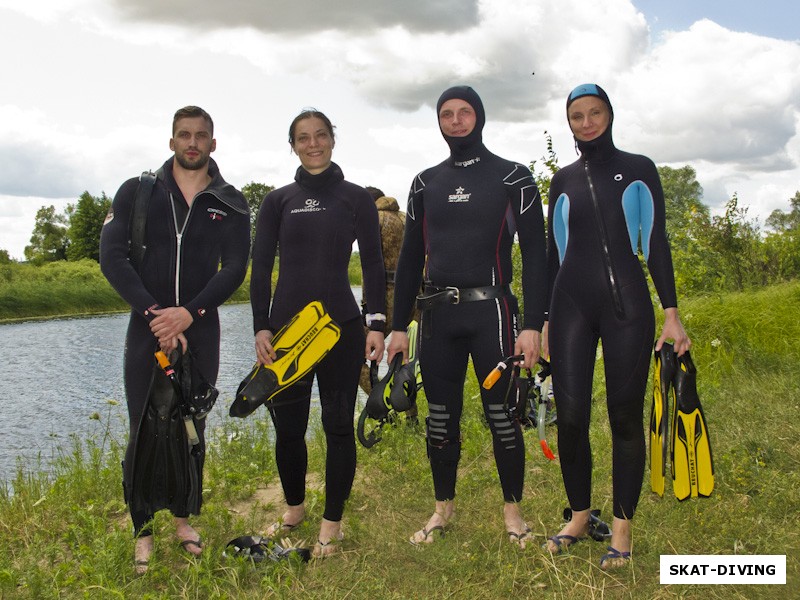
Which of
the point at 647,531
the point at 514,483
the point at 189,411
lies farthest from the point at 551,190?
the point at 189,411

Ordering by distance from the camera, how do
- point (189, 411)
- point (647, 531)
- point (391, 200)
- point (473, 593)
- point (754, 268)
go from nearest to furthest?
point (473, 593)
point (189, 411)
point (647, 531)
point (391, 200)
point (754, 268)

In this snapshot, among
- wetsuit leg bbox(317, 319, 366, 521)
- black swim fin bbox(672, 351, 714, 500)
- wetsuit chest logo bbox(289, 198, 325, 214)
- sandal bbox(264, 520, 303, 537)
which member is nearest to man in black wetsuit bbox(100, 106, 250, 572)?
wetsuit chest logo bbox(289, 198, 325, 214)

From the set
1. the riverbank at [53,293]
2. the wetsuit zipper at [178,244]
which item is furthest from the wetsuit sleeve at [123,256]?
the riverbank at [53,293]

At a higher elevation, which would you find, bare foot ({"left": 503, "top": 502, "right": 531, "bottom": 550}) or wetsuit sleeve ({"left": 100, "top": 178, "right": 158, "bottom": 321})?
wetsuit sleeve ({"left": 100, "top": 178, "right": 158, "bottom": 321})

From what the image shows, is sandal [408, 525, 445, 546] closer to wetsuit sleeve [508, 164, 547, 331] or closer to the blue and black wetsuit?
the blue and black wetsuit

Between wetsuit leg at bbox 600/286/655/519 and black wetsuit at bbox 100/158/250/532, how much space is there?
2.13 meters

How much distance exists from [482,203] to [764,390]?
4642mm

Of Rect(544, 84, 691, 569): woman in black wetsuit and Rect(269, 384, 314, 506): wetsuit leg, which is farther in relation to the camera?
Rect(269, 384, 314, 506): wetsuit leg

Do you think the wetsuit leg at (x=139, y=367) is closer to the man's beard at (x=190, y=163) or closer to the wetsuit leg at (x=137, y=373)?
the wetsuit leg at (x=137, y=373)

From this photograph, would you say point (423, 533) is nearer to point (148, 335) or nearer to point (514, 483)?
point (514, 483)

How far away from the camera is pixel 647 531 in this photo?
3.72 meters

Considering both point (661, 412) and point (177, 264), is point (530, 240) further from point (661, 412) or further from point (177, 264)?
point (177, 264)

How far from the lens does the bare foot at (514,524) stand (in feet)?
12.1

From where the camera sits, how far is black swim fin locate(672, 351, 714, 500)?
3.44 meters
